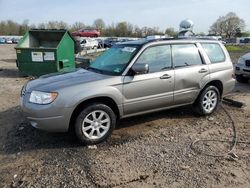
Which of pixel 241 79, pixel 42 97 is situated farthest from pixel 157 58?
pixel 241 79

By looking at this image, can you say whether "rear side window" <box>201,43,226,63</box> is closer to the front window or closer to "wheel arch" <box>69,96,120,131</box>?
the front window

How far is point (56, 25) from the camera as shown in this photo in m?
75.8

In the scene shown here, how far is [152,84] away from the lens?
19.0 ft

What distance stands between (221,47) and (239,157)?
9.77 ft

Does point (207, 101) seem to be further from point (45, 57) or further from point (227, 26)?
point (227, 26)

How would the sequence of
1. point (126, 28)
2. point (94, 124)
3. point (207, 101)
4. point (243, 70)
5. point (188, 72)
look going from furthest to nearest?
1. point (126, 28)
2. point (243, 70)
3. point (207, 101)
4. point (188, 72)
5. point (94, 124)

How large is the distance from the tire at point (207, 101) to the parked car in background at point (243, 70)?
166 inches

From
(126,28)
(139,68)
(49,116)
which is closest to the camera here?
(49,116)

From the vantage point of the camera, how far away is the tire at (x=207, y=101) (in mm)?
6672

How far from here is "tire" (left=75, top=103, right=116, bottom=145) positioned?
16.8ft

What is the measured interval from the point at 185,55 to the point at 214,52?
35.2 inches

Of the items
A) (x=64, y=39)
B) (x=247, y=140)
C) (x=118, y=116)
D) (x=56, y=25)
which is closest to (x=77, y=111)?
(x=118, y=116)

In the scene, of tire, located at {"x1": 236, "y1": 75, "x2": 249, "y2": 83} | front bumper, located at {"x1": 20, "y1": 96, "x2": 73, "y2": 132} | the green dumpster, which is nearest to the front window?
front bumper, located at {"x1": 20, "y1": 96, "x2": 73, "y2": 132}

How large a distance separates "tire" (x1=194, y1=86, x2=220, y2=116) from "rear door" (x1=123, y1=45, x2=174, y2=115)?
814 millimetres
